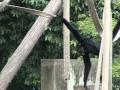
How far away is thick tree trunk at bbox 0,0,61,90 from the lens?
13.4ft

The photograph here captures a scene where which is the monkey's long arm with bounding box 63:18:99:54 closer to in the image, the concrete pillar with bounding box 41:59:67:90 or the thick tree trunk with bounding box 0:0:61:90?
the thick tree trunk with bounding box 0:0:61:90

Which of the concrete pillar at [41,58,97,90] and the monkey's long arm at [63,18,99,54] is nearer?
the monkey's long arm at [63,18,99,54]

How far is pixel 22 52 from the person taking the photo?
167 inches

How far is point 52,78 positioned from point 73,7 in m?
2.72

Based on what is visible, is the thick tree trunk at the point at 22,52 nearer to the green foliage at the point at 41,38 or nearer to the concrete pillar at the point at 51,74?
the concrete pillar at the point at 51,74

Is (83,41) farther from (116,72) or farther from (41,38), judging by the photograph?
(41,38)

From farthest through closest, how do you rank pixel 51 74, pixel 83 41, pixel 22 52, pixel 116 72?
pixel 116 72 < pixel 51 74 < pixel 22 52 < pixel 83 41

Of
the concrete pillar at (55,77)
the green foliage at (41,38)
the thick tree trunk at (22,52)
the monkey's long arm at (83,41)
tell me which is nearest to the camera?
the monkey's long arm at (83,41)

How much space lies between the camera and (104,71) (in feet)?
9.16

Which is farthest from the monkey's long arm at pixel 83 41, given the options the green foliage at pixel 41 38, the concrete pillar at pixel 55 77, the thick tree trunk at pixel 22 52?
the green foliage at pixel 41 38

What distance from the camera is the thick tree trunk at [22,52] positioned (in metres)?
4.07

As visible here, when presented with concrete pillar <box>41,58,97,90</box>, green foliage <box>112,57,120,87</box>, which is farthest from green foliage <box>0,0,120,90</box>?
concrete pillar <box>41,58,97,90</box>

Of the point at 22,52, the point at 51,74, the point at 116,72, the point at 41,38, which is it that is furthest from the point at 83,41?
the point at 41,38

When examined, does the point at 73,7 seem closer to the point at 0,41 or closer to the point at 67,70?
the point at 0,41
